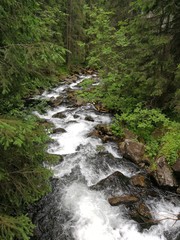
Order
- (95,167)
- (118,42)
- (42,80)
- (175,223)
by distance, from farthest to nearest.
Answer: (118,42)
(95,167)
(175,223)
(42,80)

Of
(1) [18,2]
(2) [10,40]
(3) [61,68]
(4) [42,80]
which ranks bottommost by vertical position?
(3) [61,68]

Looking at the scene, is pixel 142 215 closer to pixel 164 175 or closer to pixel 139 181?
pixel 139 181

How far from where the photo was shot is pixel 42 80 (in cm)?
473

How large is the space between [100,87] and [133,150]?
21.6ft

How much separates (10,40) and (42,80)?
1.00 metres

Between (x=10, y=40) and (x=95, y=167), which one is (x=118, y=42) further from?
(x=10, y=40)

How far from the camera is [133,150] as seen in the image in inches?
349

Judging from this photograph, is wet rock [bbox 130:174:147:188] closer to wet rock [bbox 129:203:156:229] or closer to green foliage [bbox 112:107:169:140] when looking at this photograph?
wet rock [bbox 129:203:156:229]

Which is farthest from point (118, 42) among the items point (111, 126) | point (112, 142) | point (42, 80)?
point (42, 80)

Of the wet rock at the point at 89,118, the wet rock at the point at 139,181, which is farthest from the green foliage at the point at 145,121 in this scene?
the wet rock at the point at 139,181

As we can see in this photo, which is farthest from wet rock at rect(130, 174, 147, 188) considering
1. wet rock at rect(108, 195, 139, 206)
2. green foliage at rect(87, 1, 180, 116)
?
green foliage at rect(87, 1, 180, 116)

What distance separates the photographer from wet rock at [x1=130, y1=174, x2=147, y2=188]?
24.6 ft

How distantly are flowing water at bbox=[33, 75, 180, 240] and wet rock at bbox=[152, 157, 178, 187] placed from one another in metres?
0.34

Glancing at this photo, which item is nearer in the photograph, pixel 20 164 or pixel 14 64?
pixel 14 64
